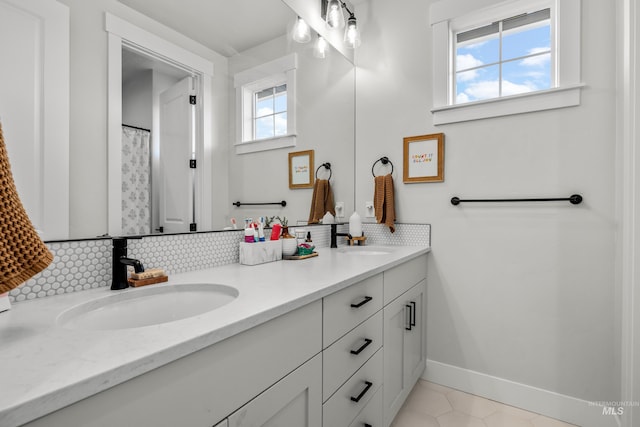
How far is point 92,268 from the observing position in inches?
36.5

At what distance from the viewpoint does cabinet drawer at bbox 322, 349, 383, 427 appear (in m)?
0.98

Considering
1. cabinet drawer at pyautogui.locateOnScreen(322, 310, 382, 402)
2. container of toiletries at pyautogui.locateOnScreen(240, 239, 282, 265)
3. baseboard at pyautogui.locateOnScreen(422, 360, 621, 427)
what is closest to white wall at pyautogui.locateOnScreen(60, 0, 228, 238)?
container of toiletries at pyautogui.locateOnScreen(240, 239, 282, 265)

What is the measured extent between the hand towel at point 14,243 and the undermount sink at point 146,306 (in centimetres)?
23

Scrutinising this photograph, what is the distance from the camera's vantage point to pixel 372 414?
1249 millimetres

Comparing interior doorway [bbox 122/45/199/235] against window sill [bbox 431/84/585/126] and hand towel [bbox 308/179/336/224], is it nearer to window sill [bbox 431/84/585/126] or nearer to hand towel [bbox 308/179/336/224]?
hand towel [bbox 308/179/336/224]

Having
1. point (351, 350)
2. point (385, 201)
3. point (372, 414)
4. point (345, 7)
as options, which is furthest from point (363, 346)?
point (345, 7)

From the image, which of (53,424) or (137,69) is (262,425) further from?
(137,69)

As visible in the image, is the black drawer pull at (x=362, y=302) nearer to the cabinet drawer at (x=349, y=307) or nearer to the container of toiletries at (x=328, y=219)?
the cabinet drawer at (x=349, y=307)

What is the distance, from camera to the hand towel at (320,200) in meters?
1.95

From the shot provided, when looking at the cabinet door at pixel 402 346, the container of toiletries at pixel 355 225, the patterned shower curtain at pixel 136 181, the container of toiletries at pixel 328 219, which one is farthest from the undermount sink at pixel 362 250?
the patterned shower curtain at pixel 136 181

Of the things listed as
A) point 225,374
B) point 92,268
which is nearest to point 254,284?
point 225,374

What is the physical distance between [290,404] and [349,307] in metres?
0.37

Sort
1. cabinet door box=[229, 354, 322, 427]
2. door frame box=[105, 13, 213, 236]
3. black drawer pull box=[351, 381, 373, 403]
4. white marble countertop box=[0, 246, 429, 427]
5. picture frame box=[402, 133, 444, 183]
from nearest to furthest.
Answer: white marble countertop box=[0, 246, 429, 427] → cabinet door box=[229, 354, 322, 427] → door frame box=[105, 13, 213, 236] → black drawer pull box=[351, 381, 373, 403] → picture frame box=[402, 133, 444, 183]

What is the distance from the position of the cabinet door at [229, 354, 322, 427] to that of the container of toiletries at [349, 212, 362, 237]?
123 cm
